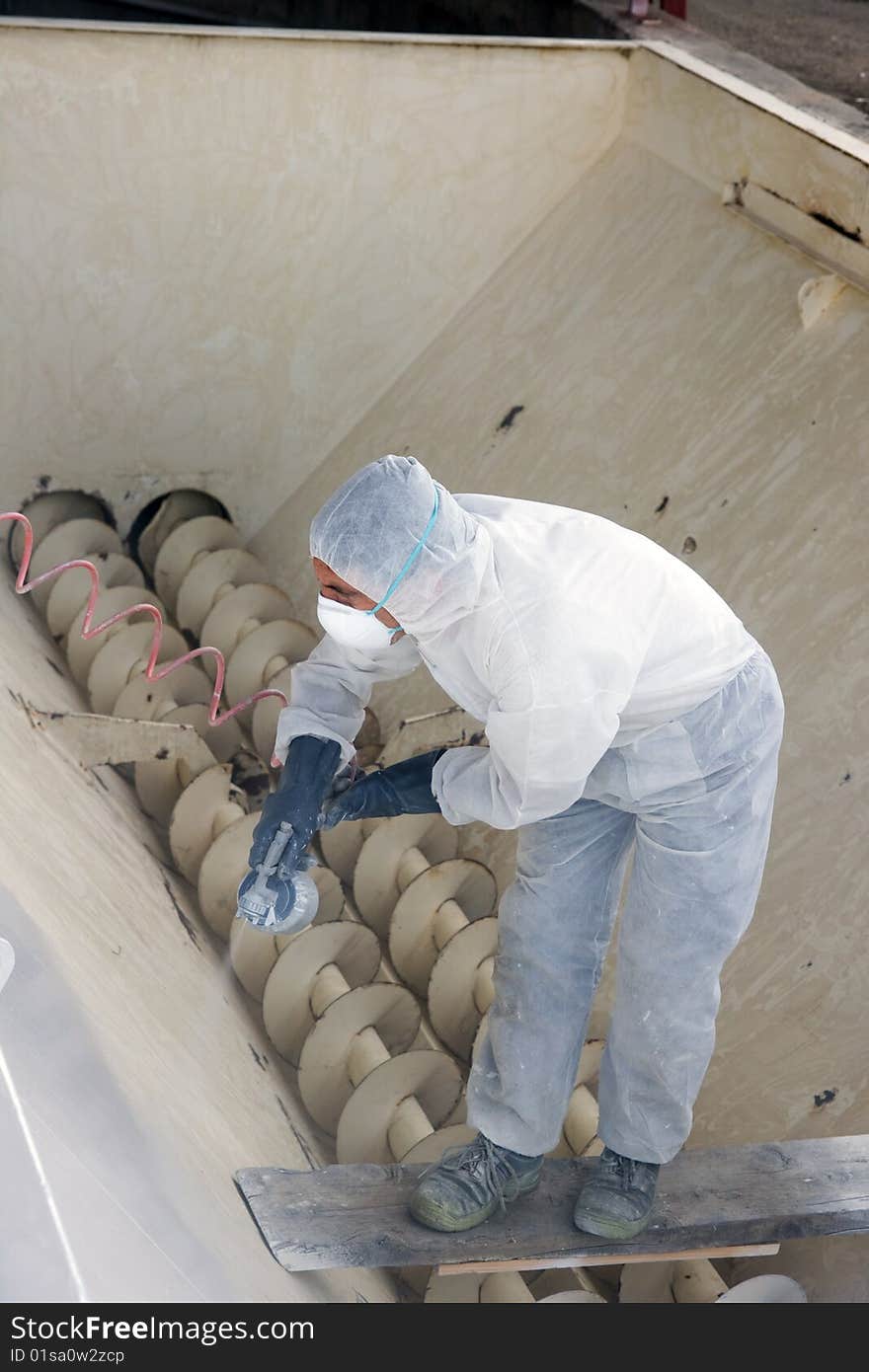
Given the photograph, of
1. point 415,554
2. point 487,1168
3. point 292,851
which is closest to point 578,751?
point 415,554

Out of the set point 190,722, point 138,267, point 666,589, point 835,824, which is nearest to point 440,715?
point 190,722

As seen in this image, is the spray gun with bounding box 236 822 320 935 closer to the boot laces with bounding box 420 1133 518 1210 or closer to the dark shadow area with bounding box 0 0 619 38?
the boot laces with bounding box 420 1133 518 1210

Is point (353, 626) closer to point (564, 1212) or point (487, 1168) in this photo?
point (487, 1168)

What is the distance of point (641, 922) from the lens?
2.08 m

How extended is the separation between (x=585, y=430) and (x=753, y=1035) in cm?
178

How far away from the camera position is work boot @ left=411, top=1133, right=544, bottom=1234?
214 centimetres

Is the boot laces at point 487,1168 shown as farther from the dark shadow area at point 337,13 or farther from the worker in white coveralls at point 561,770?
the dark shadow area at point 337,13

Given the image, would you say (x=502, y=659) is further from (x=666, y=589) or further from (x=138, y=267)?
(x=138, y=267)

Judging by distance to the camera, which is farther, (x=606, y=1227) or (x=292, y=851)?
(x=606, y=1227)

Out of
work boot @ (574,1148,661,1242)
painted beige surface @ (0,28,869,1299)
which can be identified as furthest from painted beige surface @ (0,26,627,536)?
work boot @ (574,1148,661,1242)

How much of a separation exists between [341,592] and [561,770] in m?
0.38

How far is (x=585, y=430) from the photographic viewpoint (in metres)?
3.79

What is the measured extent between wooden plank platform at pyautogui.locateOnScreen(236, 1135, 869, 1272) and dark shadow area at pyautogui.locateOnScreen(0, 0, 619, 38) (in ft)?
15.2

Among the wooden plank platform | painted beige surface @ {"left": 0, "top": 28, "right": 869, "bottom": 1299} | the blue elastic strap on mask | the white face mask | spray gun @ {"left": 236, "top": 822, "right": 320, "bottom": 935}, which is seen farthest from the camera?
painted beige surface @ {"left": 0, "top": 28, "right": 869, "bottom": 1299}
